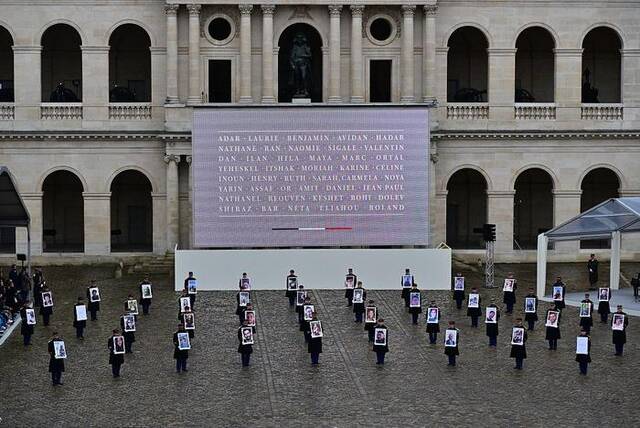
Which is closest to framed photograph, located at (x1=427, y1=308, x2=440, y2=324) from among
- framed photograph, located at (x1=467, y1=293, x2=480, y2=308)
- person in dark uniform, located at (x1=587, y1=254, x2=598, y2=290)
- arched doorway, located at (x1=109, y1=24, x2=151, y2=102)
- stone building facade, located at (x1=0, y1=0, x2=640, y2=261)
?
framed photograph, located at (x1=467, y1=293, x2=480, y2=308)

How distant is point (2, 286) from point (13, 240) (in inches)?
878

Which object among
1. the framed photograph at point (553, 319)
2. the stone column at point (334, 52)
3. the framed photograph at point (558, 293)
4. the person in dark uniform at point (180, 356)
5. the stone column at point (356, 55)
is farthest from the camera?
the stone column at point (356, 55)

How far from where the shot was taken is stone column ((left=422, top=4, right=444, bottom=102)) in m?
61.8

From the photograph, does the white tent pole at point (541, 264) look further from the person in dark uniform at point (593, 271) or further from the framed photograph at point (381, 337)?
the framed photograph at point (381, 337)

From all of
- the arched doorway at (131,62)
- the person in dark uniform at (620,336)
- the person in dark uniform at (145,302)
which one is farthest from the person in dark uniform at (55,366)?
the arched doorway at (131,62)

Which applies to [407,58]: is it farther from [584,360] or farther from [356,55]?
[584,360]

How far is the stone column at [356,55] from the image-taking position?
61531mm

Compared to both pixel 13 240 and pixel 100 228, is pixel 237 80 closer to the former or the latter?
pixel 100 228

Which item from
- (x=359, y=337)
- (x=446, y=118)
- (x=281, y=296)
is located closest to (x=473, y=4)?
(x=446, y=118)

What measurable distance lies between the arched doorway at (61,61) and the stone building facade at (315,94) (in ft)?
5.44

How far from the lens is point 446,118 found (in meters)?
63.5

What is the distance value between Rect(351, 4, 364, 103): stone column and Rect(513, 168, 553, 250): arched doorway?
1268 cm

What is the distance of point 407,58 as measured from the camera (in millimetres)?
62062

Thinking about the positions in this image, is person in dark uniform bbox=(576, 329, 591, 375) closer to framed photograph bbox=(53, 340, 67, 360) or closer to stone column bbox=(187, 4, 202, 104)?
framed photograph bbox=(53, 340, 67, 360)
